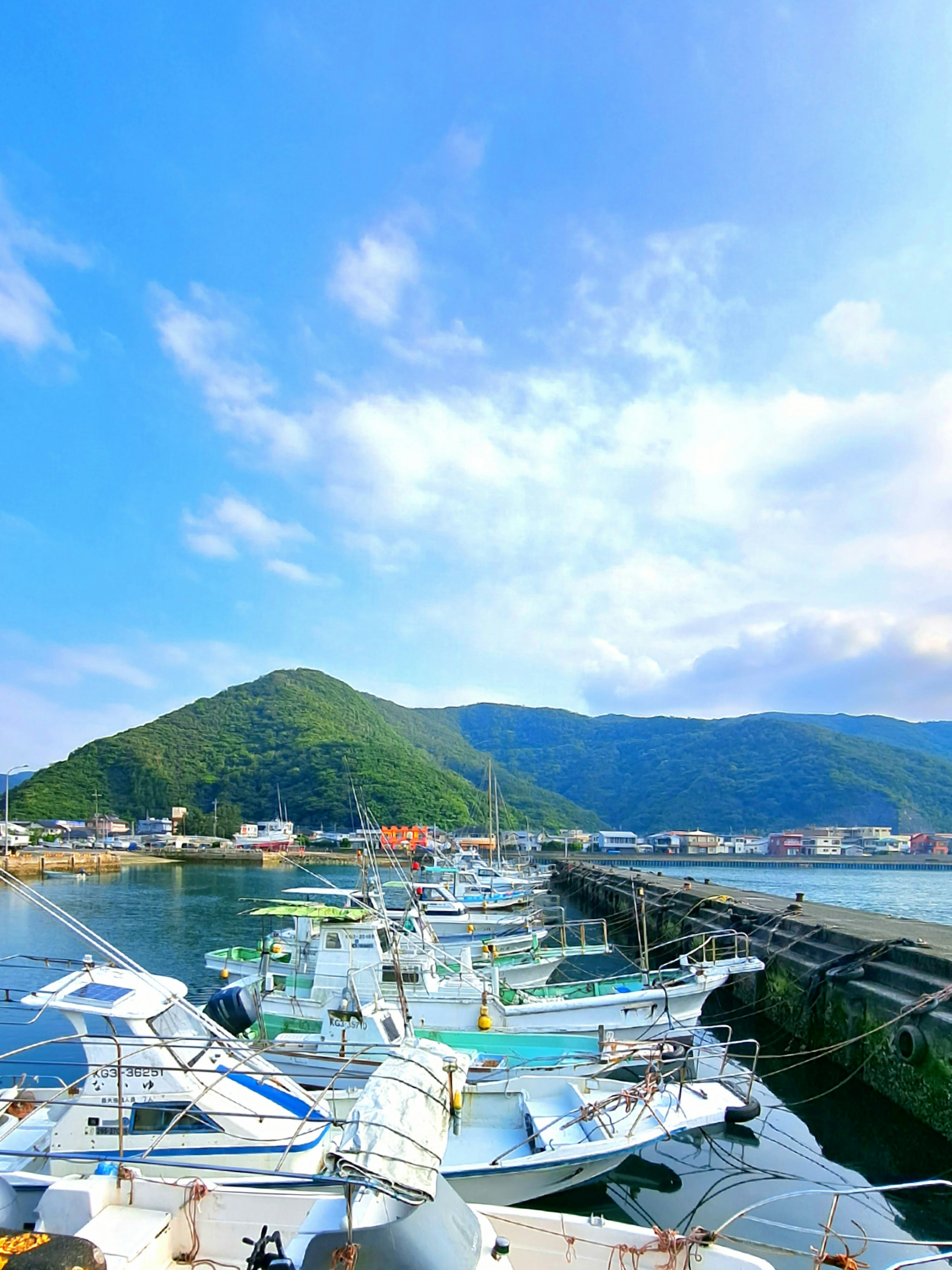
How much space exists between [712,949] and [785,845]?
10418 centimetres

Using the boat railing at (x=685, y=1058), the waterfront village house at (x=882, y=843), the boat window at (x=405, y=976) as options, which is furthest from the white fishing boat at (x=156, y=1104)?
the waterfront village house at (x=882, y=843)

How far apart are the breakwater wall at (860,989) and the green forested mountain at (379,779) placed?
7714 cm

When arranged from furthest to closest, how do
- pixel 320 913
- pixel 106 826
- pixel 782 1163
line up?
pixel 106 826, pixel 320 913, pixel 782 1163

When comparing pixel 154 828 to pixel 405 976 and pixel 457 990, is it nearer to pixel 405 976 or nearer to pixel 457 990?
pixel 405 976

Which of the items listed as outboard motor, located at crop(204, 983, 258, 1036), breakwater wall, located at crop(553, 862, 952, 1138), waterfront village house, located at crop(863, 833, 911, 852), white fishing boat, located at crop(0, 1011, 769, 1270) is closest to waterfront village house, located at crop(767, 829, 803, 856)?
waterfront village house, located at crop(863, 833, 911, 852)

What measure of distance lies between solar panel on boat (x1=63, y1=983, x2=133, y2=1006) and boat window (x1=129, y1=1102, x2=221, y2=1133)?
1.09 metres

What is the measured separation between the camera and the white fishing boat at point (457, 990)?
13.6m

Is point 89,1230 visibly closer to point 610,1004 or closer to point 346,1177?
point 346,1177

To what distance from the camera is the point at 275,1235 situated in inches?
187

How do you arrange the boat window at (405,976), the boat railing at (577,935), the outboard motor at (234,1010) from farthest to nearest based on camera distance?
1. the boat railing at (577,935)
2. the boat window at (405,976)
3. the outboard motor at (234,1010)

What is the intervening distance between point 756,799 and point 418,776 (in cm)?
9037

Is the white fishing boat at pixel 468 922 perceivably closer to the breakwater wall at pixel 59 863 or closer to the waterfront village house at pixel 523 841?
the breakwater wall at pixel 59 863

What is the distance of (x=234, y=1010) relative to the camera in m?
10.0

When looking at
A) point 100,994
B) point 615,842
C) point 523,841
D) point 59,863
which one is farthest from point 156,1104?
point 615,842
